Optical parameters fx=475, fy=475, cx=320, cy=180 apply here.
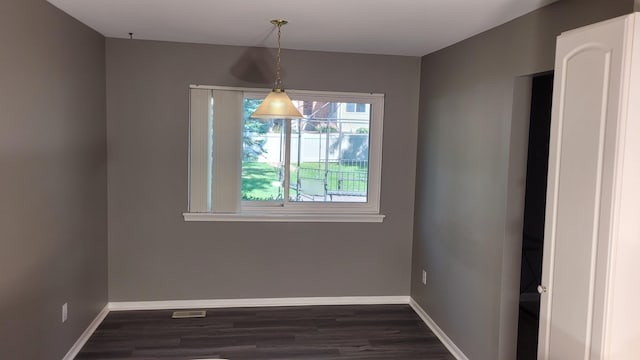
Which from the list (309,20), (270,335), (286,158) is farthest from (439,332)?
(309,20)

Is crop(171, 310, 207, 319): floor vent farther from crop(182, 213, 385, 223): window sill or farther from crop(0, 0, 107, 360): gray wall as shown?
crop(182, 213, 385, 223): window sill

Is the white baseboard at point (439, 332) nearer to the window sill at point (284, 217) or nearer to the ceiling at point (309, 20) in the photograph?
the window sill at point (284, 217)

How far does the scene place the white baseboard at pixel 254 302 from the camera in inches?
169

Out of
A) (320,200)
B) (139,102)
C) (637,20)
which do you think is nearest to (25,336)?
(139,102)

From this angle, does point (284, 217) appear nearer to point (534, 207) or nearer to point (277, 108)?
point (277, 108)

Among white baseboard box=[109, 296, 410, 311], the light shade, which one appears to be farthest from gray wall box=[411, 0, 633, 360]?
the light shade

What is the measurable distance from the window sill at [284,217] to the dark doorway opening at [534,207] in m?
1.32

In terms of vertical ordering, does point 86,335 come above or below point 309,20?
below

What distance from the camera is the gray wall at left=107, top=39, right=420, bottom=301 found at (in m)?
4.15

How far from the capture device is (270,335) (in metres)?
3.87

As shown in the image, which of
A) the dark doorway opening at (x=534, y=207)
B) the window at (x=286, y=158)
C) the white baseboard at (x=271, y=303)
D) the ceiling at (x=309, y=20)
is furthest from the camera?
the window at (x=286, y=158)

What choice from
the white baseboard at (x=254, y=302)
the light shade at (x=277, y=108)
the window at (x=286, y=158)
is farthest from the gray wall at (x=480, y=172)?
the light shade at (x=277, y=108)

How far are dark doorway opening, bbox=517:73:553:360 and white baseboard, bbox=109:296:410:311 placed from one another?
1134 mm

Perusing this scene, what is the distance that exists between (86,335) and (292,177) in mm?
2147
